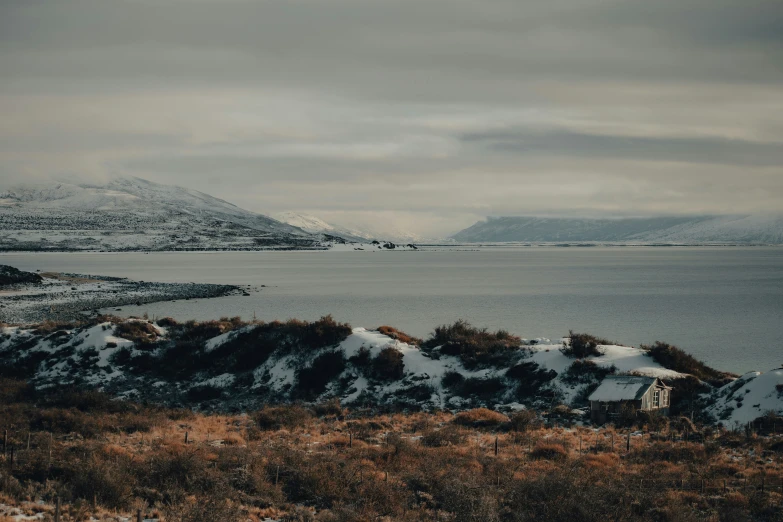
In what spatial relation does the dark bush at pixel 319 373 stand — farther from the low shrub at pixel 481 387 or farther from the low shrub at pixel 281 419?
the low shrub at pixel 481 387

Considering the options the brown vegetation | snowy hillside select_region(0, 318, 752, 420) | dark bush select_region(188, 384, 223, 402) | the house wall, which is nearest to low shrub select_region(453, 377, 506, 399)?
snowy hillside select_region(0, 318, 752, 420)

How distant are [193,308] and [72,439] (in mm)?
58875

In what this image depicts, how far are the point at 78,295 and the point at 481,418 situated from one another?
73976 millimetres

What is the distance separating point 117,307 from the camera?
8119 cm

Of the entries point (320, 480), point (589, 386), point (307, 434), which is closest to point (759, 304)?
point (589, 386)

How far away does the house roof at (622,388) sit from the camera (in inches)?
1323

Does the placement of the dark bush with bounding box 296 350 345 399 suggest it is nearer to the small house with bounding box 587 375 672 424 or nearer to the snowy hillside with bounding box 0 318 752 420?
the snowy hillside with bounding box 0 318 752 420

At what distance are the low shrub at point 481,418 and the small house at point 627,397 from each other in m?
4.81

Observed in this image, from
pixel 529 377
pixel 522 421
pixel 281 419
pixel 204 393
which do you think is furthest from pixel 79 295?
pixel 522 421

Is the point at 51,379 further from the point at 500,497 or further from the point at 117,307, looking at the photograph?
the point at 117,307

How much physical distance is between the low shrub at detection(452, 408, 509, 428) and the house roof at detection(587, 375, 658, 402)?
5.24 meters

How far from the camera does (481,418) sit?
32.3 m

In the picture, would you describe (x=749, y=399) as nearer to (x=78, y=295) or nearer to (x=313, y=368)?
(x=313, y=368)

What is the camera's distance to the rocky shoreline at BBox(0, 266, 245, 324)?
7188 centimetres
